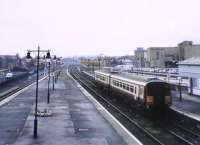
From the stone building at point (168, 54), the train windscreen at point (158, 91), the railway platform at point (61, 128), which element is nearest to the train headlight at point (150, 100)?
the train windscreen at point (158, 91)

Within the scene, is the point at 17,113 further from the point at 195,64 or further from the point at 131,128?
the point at 195,64

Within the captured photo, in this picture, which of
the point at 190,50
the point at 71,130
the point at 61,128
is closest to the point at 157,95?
the point at 71,130

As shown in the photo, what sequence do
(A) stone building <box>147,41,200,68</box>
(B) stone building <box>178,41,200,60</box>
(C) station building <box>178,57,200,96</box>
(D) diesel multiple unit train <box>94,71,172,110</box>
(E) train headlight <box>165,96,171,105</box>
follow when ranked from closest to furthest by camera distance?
(D) diesel multiple unit train <box>94,71,172,110</box>, (E) train headlight <box>165,96,171,105</box>, (C) station building <box>178,57,200,96</box>, (B) stone building <box>178,41,200,60</box>, (A) stone building <box>147,41,200,68</box>

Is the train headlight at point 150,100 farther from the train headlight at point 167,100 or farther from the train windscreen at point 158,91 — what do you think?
the train headlight at point 167,100

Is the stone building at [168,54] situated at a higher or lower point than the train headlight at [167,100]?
higher

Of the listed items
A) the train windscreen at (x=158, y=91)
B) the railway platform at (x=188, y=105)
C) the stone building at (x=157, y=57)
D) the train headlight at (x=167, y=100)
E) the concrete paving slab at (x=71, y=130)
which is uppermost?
the stone building at (x=157, y=57)

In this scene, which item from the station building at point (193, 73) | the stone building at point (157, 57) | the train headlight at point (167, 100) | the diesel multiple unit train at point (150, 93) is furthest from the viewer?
the stone building at point (157, 57)

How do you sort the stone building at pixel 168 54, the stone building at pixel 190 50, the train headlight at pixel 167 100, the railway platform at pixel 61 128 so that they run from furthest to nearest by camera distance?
1. the stone building at pixel 168 54
2. the stone building at pixel 190 50
3. the train headlight at pixel 167 100
4. the railway platform at pixel 61 128

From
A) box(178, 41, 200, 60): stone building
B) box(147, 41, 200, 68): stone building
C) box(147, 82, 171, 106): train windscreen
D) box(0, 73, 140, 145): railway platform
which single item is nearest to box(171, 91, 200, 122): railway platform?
box(147, 82, 171, 106): train windscreen

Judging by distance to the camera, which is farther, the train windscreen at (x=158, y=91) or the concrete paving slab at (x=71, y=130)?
the train windscreen at (x=158, y=91)

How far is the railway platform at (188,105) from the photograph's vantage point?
31.5 metres

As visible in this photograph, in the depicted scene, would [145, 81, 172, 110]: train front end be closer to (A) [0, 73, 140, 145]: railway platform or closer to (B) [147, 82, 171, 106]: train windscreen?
(B) [147, 82, 171, 106]: train windscreen

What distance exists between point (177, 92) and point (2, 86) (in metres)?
35.1

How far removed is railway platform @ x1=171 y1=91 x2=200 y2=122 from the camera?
103ft
